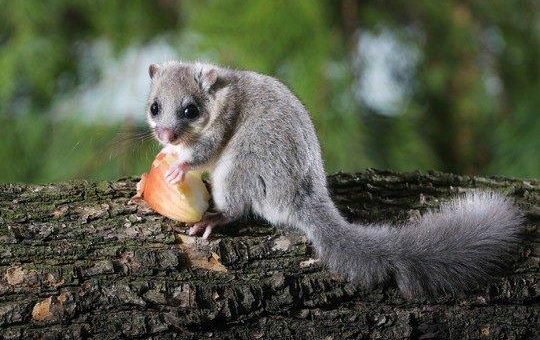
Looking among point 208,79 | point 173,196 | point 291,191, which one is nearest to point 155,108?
point 208,79

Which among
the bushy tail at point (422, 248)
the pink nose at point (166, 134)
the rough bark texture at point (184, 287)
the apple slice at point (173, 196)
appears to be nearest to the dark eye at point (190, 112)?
the pink nose at point (166, 134)

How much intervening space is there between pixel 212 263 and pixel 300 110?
2.56 ft

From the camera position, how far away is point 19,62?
16.2 feet

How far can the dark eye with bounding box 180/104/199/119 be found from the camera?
3297 millimetres

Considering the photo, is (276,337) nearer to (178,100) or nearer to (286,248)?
(286,248)

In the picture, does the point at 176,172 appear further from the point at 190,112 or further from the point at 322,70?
the point at 322,70

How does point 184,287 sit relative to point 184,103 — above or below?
below

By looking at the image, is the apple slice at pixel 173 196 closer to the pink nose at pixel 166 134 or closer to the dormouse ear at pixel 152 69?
the pink nose at pixel 166 134

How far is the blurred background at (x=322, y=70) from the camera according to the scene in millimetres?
4539

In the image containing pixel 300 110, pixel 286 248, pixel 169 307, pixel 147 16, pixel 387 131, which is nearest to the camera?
pixel 169 307

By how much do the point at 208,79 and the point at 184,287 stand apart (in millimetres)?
1007

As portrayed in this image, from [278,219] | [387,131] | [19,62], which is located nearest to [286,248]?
[278,219]

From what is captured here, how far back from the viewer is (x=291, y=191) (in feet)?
9.98

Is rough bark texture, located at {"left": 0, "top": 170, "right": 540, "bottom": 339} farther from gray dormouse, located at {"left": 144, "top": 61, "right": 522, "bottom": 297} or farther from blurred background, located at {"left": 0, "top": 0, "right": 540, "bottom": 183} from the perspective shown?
blurred background, located at {"left": 0, "top": 0, "right": 540, "bottom": 183}
